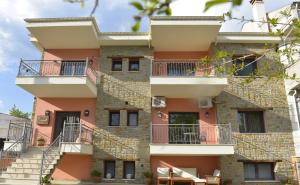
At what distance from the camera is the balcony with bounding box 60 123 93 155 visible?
1223 centimetres

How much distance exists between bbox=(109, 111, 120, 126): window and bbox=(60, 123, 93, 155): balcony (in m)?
1.13

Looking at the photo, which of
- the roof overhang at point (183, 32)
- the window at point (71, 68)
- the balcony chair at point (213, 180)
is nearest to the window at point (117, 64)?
the window at point (71, 68)

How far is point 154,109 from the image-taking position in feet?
46.9

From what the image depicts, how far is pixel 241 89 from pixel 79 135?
8503 mm

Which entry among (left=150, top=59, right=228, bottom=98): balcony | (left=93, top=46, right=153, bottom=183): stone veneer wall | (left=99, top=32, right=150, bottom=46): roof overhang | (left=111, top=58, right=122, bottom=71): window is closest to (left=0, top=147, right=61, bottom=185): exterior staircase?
(left=93, top=46, right=153, bottom=183): stone veneer wall

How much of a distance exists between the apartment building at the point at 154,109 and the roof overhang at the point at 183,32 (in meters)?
0.05

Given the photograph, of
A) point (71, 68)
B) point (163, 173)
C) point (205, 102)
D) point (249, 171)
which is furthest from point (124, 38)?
point (249, 171)

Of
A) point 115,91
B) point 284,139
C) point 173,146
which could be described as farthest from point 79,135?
point 284,139

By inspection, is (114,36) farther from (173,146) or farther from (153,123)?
(173,146)

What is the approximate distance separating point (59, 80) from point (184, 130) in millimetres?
6568

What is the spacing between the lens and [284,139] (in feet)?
44.1

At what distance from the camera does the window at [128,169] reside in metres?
13.3

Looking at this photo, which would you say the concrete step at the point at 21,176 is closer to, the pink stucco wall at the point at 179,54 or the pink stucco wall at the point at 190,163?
the pink stucco wall at the point at 190,163

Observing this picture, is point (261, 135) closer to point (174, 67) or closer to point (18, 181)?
point (174, 67)
